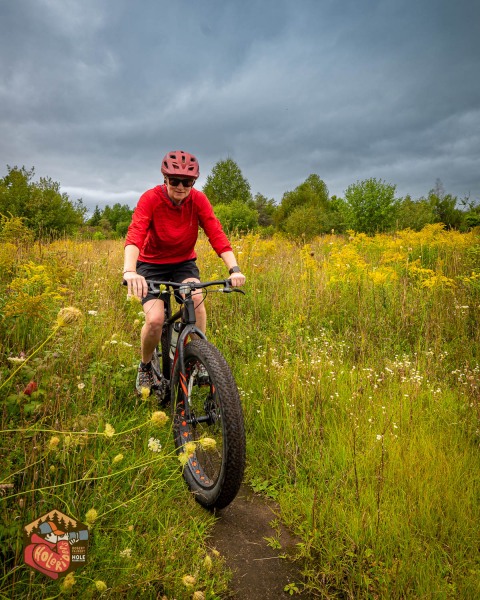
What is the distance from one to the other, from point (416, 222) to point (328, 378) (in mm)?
20856

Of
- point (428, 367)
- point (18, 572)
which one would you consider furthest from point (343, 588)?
point (428, 367)

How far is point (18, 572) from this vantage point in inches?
62.2

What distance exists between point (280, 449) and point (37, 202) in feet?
57.2

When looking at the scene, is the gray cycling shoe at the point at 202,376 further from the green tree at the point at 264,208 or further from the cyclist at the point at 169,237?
the green tree at the point at 264,208

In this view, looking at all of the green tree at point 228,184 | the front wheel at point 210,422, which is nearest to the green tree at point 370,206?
the front wheel at point 210,422

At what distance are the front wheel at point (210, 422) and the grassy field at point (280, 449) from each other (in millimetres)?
168

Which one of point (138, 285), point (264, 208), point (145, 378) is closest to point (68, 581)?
point (138, 285)

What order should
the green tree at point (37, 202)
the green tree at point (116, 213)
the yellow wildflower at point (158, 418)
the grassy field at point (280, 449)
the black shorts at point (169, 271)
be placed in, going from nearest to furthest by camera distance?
the yellow wildflower at point (158, 418)
the grassy field at point (280, 449)
the black shorts at point (169, 271)
the green tree at point (37, 202)
the green tree at point (116, 213)

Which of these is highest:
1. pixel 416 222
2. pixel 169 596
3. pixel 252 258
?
pixel 416 222

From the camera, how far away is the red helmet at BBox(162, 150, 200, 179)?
2.97 meters

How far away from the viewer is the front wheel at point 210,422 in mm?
2248

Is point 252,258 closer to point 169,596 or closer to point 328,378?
point 328,378

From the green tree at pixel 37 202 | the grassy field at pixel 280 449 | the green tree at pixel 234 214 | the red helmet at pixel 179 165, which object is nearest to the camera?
the grassy field at pixel 280 449

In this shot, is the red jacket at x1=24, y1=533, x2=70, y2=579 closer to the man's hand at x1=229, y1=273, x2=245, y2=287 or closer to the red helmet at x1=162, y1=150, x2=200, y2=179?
the man's hand at x1=229, y1=273, x2=245, y2=287
